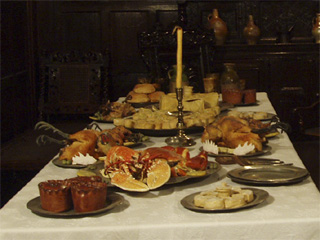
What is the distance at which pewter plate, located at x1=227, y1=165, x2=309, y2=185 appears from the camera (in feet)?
6.12

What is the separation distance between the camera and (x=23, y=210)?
172 centimetres

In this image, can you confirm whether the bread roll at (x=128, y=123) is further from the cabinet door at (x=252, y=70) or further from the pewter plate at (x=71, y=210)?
the cabinet door at (x=252, y=70)

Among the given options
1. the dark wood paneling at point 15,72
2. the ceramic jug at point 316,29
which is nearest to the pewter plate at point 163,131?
the dark wood paneling at point 15,72

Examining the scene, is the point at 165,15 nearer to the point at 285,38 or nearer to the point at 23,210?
the point at 285,38

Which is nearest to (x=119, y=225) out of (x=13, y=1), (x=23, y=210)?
(x=23, y=210)

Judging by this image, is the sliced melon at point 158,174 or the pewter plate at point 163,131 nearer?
the sliced melon at point 158,174

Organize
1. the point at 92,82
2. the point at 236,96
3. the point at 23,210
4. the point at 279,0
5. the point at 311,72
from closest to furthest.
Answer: the point at 23,210 < the point at 236,96 < the point at 92,82 < the point at 311,72 < the point at 279,0

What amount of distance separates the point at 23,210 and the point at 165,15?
530 centimetres

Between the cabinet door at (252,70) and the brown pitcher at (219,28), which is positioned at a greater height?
the brown pitcher at (219,28)

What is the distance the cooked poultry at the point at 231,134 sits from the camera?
7.61 feet

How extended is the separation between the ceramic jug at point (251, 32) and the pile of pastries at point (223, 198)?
5042mm

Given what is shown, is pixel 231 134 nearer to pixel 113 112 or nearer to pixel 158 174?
pixel 158 174

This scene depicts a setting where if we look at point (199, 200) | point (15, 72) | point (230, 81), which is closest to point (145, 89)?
point (230, 81)

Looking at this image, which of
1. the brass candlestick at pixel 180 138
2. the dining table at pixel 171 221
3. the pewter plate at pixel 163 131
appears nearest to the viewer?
the dining table at pixel 171 221
